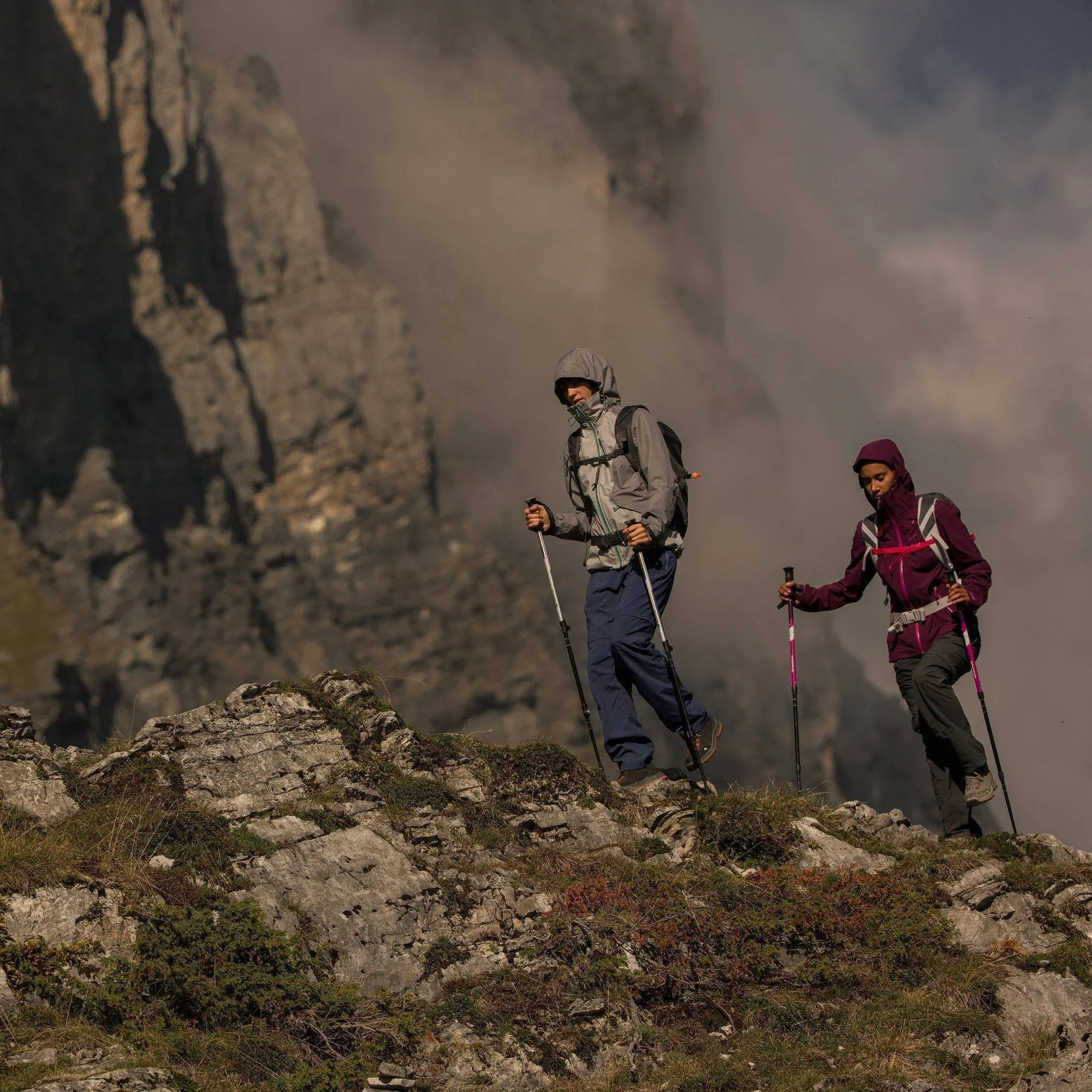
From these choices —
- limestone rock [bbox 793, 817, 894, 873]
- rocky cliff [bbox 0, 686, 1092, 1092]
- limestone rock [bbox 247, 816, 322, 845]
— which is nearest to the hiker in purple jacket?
rocky cliff [bbox 0, 686, 1092, 1092]

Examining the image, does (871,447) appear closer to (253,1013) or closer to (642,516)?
(642,516)

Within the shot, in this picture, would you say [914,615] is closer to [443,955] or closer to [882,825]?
[882,825]

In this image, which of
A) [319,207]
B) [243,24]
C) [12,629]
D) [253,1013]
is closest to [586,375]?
[253,1013]

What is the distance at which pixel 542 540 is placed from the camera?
13711mm

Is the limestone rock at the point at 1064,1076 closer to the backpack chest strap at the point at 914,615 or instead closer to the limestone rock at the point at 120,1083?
the limestone rock at the point at 120,1083

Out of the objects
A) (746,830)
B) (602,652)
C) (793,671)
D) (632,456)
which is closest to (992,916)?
(746,830)

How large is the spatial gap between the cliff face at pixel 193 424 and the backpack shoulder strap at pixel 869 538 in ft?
327

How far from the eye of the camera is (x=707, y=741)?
13.1 meters

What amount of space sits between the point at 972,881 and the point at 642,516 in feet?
13.2

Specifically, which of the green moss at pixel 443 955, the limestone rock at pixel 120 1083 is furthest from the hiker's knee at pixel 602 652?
the limestone rock at pixel 120 1083

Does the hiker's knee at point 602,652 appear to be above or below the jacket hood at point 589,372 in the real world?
below

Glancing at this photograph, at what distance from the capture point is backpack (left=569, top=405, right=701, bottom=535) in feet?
41.1

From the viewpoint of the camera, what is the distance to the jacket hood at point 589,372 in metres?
12.7

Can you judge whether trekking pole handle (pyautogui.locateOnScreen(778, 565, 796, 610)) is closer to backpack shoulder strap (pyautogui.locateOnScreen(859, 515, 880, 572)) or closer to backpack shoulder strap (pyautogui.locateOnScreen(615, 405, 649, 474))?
backpack shoulder strap (pyautogui.locateOnScreen(859, 515, 880, 572))
